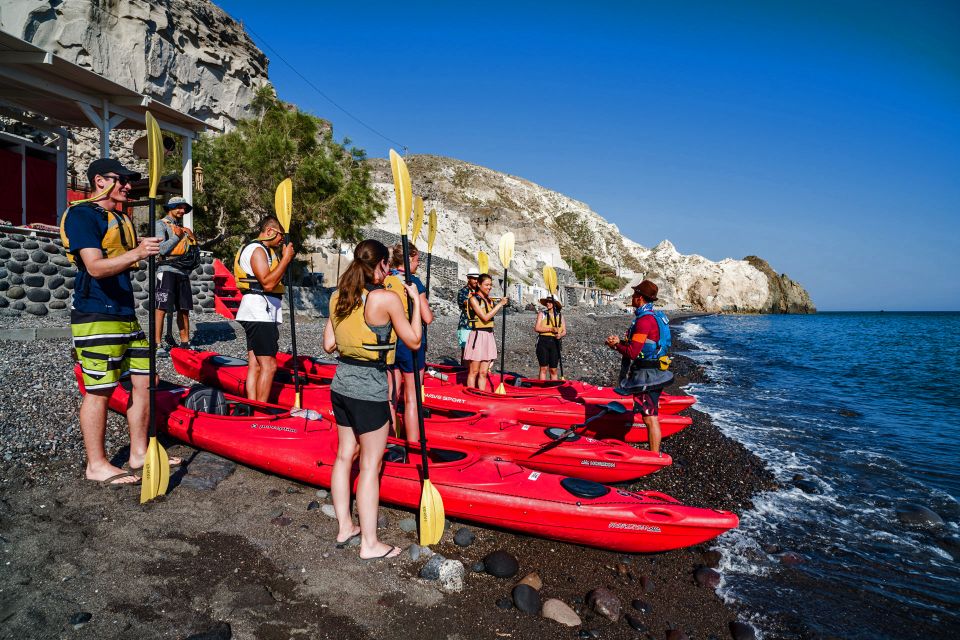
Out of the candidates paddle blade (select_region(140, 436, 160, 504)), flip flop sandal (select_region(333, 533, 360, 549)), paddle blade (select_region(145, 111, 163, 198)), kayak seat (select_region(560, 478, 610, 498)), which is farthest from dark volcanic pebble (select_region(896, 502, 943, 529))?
paddle blade (select_region(145, 111, 163, 198))

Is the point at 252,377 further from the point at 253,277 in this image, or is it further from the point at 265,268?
the point at 265,268

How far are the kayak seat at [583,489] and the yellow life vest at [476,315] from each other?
3451mm

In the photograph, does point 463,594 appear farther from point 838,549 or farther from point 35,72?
point 35,72

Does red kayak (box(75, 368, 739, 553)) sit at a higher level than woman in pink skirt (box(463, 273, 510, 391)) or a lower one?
lower

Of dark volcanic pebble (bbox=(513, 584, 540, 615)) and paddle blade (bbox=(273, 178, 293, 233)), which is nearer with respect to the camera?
dark volcanic pebble (bbox=(513, 584, 540, 615))

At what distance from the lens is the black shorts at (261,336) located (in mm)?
4973

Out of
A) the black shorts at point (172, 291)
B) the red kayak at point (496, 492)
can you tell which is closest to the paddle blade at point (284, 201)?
the red kayak at point (496, 492)

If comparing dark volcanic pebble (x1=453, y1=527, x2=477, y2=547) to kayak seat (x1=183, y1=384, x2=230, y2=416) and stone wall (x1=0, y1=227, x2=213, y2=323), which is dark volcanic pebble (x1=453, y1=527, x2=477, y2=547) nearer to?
kayak seat (x1=183, y1=384, x2=230, y2=416)

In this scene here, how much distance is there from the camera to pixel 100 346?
3.51 m

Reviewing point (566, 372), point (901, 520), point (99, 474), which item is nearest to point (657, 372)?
point (901, 520)

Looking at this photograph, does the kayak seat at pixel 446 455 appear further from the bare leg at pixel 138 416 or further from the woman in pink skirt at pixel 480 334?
the woman in pink skirt at pixel 480 334

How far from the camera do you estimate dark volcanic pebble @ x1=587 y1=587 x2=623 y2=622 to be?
3.24 meters

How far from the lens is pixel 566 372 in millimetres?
12719

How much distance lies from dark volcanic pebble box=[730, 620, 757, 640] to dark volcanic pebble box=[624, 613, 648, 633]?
0.63 metres
